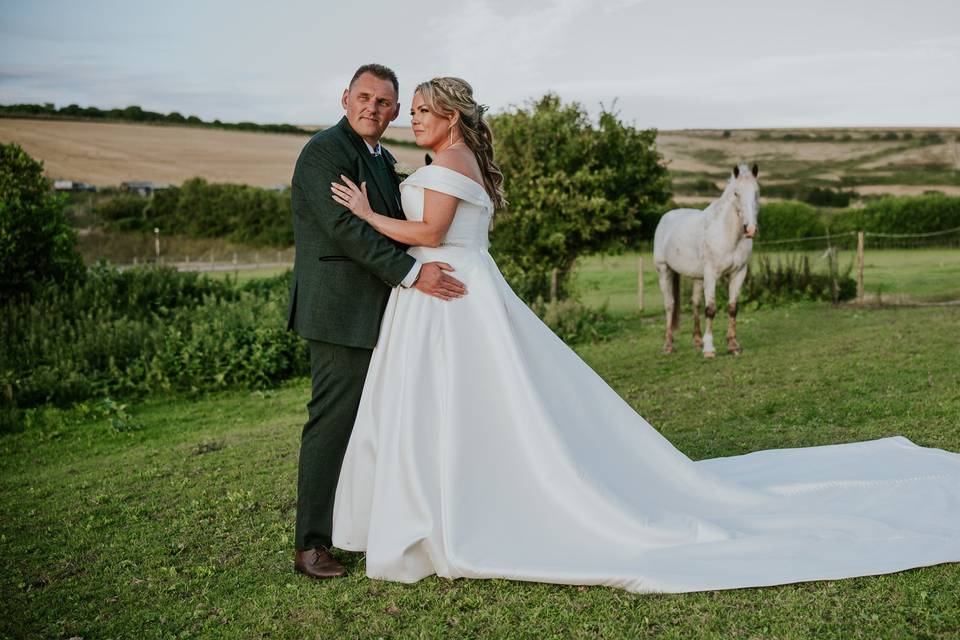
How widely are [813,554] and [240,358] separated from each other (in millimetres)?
9584

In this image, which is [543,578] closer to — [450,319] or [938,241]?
[450,319]

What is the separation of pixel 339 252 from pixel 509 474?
4.55 feet

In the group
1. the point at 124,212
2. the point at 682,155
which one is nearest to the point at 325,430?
the point at 682,155

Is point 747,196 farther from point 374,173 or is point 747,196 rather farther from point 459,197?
point 374,173

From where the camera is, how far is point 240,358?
11859 mm

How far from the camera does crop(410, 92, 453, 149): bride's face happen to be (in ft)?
13.1

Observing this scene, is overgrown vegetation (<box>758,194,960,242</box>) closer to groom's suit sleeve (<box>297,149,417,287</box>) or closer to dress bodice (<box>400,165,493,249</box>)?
dress bodice (<box>400,165,493,249</box>)

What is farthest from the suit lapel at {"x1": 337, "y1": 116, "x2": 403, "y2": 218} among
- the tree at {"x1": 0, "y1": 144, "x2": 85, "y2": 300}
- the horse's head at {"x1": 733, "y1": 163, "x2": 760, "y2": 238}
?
the tree at {"x1": 0, "y1": 144, "x2": 85, "y2": 300}

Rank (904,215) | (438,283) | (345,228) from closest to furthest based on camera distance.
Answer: (345,228)
(438,283)
(904,215)

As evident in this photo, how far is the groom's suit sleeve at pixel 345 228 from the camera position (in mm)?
3865

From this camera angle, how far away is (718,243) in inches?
452

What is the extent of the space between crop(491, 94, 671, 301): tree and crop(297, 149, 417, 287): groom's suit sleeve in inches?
534

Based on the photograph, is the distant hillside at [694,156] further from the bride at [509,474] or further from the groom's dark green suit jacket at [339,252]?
the groom's dark green suit jacket at [339,252]

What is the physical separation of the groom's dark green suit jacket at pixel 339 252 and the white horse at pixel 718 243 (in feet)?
25.4
